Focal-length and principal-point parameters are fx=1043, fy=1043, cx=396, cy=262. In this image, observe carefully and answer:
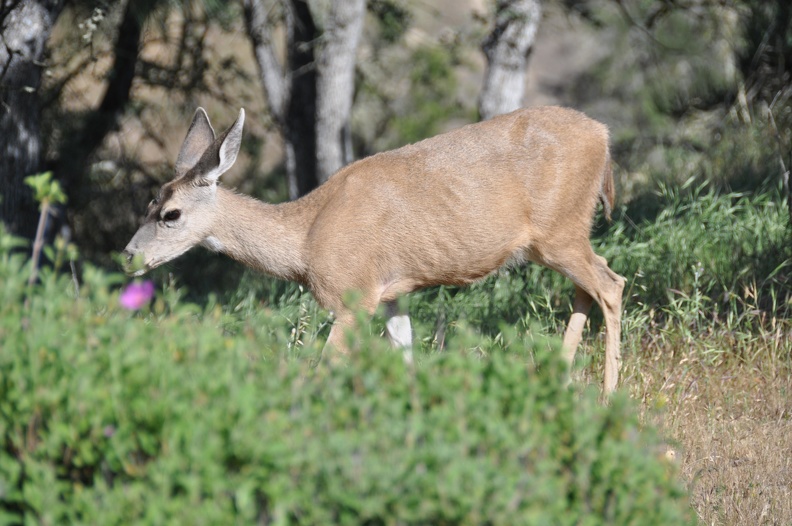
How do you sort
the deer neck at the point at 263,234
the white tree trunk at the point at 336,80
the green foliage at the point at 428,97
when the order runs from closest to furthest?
the deer neck at the point at 263,234 → the white tree trunk at the point at 336,80 → the green foliage at the point at 428,97

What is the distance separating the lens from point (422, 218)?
630cm

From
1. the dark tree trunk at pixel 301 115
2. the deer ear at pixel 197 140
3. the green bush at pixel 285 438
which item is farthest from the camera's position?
the dark tree trunk at pixel 301 115

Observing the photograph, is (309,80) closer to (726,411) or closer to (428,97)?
(726,411)

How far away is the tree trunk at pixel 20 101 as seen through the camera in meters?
7.66

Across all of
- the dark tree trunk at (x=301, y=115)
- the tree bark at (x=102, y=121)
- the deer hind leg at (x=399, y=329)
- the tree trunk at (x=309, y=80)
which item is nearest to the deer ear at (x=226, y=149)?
the deer hind leg at (x=399, y=329)

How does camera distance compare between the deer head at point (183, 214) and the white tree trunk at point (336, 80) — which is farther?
the white tree trunk at point (336, 80)

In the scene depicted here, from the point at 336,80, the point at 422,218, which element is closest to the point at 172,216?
the point at 422,218

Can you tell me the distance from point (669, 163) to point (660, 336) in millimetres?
4821

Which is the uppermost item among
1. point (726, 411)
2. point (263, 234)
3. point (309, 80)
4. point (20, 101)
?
point (20, 101)

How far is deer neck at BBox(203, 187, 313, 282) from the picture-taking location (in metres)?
6.33

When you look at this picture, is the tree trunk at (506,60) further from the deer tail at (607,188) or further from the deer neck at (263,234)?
the deer neck at (263,234)

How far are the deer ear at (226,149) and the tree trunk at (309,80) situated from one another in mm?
3156

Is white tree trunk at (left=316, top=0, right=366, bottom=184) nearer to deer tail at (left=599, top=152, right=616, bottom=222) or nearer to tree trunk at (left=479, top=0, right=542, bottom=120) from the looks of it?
tree trunk at (left=479, top=0, right=542, bottom=120)

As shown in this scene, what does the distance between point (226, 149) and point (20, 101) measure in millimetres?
2498
